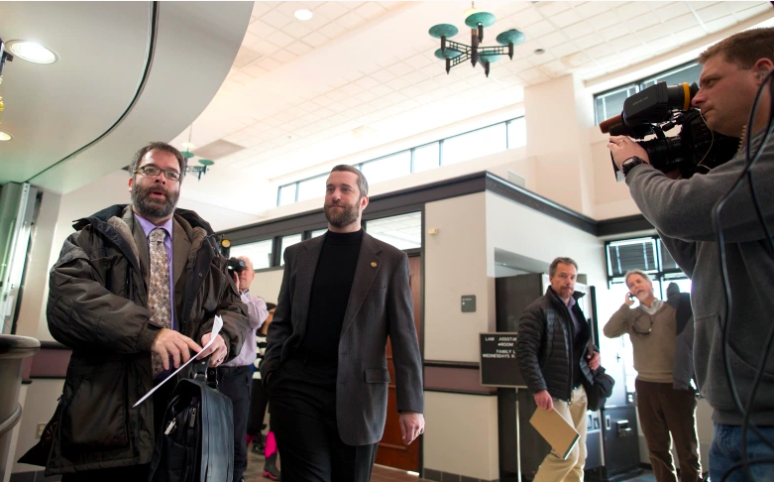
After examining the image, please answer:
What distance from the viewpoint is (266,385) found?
1.95m

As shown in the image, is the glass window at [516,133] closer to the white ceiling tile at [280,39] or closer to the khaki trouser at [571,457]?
the white ceiling tile at [280,39]

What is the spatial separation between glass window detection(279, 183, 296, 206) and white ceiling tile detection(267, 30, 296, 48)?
591 centimetres

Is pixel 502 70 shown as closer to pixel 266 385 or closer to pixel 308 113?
pixel 308 113

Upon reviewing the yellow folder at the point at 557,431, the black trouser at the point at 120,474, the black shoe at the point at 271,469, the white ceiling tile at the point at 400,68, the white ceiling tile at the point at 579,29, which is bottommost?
the black shoe at the point at 271,469

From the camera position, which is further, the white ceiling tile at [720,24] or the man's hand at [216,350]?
the white ceiling tile at [720,24]

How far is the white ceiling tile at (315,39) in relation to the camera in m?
7.64

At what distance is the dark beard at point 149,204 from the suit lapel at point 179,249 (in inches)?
2.7

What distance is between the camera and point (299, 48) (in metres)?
7.97

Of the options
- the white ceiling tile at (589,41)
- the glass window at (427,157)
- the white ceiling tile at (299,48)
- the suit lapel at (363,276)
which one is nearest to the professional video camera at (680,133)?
the suit lapel at (363,276)

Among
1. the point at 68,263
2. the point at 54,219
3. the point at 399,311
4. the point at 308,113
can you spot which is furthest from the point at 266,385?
the point at 308,113

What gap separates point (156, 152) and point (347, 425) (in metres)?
1.10

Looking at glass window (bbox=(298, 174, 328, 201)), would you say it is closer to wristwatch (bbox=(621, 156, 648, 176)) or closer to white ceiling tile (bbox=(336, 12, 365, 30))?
white ceiling tile (bbox=(336, 12, 365, 30))

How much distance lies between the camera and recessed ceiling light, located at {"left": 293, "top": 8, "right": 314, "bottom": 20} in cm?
700

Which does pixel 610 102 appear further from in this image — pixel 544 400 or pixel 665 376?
pixel 544 400
